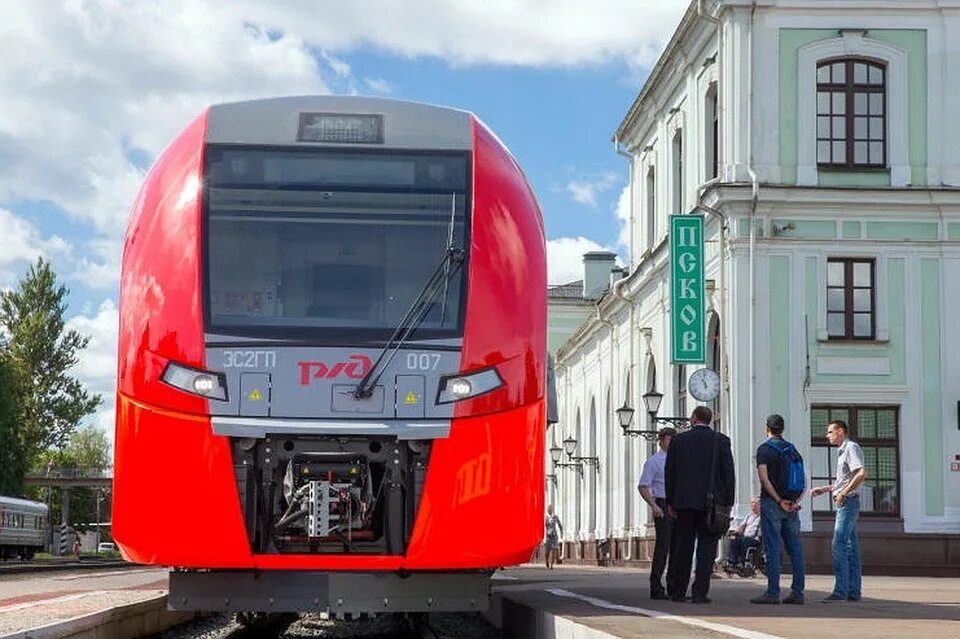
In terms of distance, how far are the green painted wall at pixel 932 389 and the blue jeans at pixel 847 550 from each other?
60.1ft

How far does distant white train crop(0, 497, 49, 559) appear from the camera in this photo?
6412cm

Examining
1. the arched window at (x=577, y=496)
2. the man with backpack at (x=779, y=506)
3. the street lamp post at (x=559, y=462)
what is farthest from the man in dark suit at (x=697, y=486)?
the arched window at (x=577, y=496)

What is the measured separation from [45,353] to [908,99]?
7975 centimetres

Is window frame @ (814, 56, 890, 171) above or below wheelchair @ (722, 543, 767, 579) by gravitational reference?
above

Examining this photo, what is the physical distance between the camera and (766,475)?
14570mm

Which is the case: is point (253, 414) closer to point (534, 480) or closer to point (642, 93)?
point (534, 480)

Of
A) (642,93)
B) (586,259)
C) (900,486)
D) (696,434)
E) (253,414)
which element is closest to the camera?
(253,414)

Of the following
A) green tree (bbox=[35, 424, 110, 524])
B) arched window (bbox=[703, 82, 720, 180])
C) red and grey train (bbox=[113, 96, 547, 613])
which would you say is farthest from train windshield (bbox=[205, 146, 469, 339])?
green tree (bbox=[35, 424, 110, 524])

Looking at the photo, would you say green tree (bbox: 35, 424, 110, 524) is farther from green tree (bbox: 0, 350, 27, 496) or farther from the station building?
the station building

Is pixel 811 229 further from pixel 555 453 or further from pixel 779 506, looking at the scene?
pixel 555 453

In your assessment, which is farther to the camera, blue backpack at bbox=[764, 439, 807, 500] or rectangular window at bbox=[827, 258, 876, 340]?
rectangular window at bbox=[827, 258, 876, 340]

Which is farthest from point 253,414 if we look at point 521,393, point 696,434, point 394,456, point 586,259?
point 586,259

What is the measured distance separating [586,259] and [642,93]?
2732cm

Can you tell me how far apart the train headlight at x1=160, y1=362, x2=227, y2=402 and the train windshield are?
0.33 m
